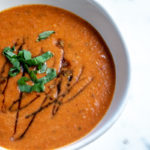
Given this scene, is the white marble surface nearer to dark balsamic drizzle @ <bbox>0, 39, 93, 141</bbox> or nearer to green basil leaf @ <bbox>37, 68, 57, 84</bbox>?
dark balsamic drizzle @ <bbox>0, 39, 93, 141</bbox>

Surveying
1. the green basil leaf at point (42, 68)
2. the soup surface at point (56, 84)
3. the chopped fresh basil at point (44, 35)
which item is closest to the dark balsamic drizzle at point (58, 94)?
the soup surface at point (56, 84)

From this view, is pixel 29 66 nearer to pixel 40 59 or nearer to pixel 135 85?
pixel 40 59

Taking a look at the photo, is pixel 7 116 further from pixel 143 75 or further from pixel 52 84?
pixel 143 75

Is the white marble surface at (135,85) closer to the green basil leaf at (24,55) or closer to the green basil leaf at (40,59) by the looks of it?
the green basil leaf at (40,59)

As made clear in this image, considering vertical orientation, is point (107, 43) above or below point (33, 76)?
Answer: above

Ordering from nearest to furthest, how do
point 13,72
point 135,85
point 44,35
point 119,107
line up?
1. point 119,107
2. point 13,72
3. point 44,35
4. point 135,85

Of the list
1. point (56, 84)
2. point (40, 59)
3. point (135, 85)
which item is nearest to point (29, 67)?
point (40, 59)
